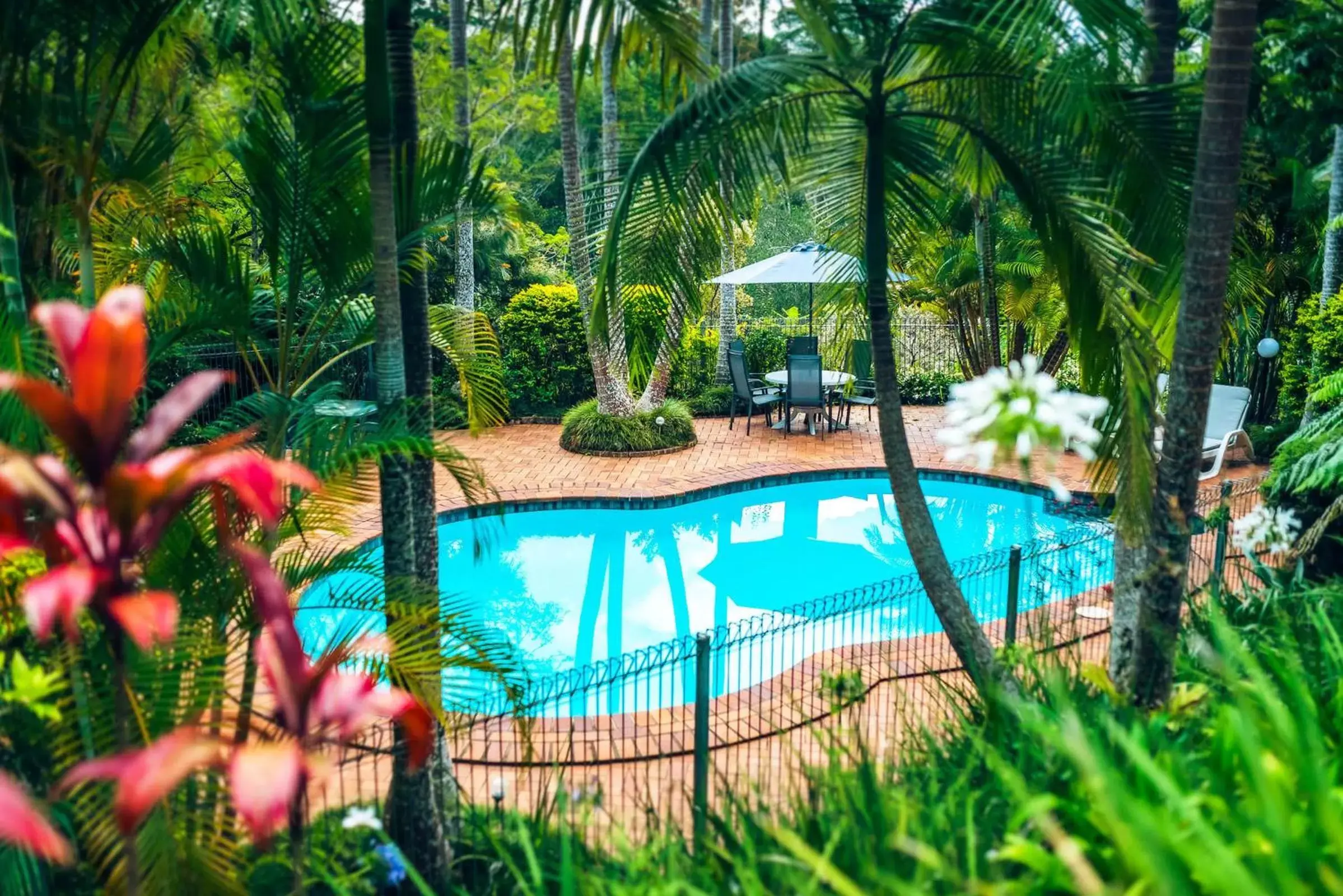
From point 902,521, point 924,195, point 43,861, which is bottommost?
point 43,861

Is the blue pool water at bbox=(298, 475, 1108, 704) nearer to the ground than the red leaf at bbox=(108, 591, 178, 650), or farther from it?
nearer to the ground

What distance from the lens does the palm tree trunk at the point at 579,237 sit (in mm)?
11852

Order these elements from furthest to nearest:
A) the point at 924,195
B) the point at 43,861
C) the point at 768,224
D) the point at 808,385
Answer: the point at 768,224
the point at 808,385
the point at 924,195
the point at 43,861

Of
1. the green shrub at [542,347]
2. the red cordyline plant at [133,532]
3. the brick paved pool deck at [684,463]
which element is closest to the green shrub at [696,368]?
the brick paved pool deck at [684,463]

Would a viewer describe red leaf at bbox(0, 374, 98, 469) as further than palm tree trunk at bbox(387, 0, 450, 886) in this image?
No

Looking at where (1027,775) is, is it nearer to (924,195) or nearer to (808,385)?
(924,195)

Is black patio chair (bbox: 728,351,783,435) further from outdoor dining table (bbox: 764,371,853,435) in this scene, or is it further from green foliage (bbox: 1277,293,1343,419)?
green foliage (bbox: 1277,293,1343,419)

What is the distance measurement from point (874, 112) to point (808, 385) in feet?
30.9

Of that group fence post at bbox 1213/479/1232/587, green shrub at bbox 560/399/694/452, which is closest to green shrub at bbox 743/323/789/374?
green shrub at bbox 560/399/694/452

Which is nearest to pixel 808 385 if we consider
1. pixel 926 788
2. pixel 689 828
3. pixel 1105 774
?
pixel 689 828

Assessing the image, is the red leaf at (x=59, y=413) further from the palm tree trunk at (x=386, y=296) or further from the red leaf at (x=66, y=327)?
the palm tree trunk at (x=386, y=296)

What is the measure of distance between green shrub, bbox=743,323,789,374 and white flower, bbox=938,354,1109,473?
1412 cm

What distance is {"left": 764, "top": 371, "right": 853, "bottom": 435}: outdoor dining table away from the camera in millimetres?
14320

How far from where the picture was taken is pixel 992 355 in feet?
48.8
